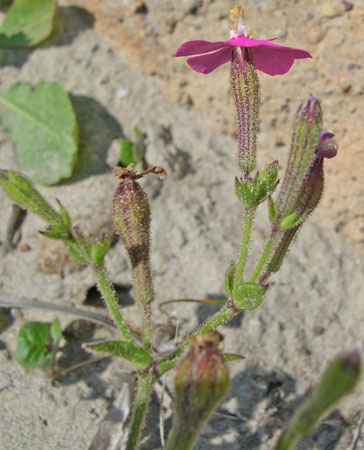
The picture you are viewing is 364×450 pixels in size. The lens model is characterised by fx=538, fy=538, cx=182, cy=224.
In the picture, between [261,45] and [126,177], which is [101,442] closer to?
[126,177]

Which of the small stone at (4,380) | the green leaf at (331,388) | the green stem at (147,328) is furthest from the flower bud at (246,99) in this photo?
the small stone at (4,380)

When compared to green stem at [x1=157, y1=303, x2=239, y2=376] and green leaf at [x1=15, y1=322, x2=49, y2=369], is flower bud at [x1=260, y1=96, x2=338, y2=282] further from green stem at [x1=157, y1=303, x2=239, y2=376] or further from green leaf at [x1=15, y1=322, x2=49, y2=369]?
green leaf at [x1=15, y1=322, x2=49, y2=369]

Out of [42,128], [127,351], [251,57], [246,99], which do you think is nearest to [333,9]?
[251,57]

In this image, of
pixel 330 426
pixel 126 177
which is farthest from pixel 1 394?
pixel 330 426

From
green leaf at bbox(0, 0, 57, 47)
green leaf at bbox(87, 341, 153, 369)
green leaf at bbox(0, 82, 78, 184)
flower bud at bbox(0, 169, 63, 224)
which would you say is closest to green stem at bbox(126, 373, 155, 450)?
green leaf at bbox(87, 341, 153, 369)

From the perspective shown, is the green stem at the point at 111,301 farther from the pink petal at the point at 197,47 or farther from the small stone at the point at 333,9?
the small stone at the point at 333,9
